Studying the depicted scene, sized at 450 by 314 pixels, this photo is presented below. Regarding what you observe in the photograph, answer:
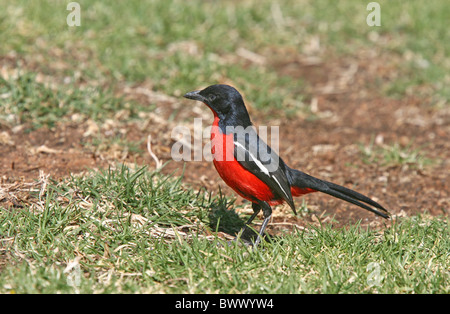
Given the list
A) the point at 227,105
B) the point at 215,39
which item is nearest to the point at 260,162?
the point at 227,105

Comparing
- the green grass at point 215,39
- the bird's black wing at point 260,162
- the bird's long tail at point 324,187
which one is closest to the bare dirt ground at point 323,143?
the green grass at point 215,39

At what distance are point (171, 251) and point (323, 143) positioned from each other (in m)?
3.61

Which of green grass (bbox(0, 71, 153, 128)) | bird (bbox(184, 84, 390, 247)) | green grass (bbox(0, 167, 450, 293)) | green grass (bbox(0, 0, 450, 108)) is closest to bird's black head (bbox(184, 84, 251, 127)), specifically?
bird (bbox(184, 84, 390, 247))

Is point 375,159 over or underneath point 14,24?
underneath

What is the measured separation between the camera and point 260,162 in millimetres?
4664

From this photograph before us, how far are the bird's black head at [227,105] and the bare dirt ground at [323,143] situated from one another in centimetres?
96

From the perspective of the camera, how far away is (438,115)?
8.36 m

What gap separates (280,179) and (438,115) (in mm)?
4491

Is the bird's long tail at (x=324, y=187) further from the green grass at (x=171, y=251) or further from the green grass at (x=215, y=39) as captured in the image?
the green grass at (x=215, y=39)

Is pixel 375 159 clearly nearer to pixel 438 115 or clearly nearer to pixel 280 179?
pixel 438 115

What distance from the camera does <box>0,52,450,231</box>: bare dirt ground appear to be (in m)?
5.80

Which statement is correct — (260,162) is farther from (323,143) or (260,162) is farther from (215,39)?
(215,39)

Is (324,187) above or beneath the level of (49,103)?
beneath
